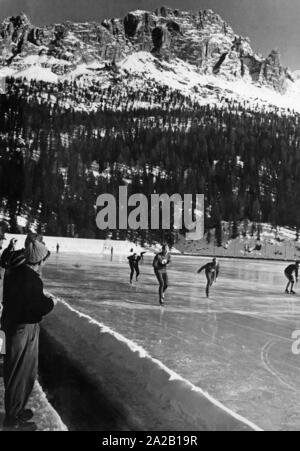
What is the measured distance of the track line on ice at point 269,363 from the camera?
5699mm

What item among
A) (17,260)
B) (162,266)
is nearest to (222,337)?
(162,266)

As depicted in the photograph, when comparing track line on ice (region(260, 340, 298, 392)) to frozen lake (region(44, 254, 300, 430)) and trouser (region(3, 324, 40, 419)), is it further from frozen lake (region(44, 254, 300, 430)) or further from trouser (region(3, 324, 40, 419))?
trouser (region(3, 324, 40, 419))

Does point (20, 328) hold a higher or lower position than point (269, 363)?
higher

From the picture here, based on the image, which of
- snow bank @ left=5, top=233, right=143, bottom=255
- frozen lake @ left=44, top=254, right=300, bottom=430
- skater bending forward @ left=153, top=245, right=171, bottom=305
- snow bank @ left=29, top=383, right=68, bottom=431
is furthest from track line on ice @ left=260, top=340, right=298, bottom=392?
snow bank @ left=5, top=233, right=143, bottom=255

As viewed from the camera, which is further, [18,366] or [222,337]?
[222,337]

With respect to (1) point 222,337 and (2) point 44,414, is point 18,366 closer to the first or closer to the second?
(2) point 44,414

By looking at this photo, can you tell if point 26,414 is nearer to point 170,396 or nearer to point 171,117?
point 170,396

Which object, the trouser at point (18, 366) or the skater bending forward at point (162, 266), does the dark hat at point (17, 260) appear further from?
the skater bending forward at point (162, 266)

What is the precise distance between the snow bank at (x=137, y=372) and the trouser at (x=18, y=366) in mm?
1353

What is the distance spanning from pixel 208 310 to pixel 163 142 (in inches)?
5085

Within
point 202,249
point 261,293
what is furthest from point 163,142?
point 261,293

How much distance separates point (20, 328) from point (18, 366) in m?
0.35

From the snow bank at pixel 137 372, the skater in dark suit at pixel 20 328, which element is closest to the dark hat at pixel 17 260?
the skater in dark suit at pixel 20 328

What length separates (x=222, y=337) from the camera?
27.9ft
